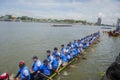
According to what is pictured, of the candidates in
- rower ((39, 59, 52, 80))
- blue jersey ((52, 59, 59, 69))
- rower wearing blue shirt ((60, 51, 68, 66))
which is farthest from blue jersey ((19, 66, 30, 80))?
rower wearing blue shirt ((60, 51, 68, 66))

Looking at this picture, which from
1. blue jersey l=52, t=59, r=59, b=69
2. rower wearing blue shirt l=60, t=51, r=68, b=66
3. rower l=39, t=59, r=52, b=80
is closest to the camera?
rower l=39, t=59, r=52, b=80

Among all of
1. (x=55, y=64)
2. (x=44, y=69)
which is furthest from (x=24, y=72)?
(x=55, y=64)

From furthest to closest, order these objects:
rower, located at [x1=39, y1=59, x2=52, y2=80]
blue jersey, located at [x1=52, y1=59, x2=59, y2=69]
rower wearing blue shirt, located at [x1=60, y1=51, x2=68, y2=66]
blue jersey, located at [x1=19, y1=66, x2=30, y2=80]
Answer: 1. rower wearing blue shirt, located at [x1=60, y1=51, x2=68, y2=66]
2. blue jersey, located at [x1=52, y1=59, x2=59, y2=69]
3. rower, located at [x1=39, y1=59, x2=52, y2=80]
4. blue jersey, located at [x1=19, y1=66, x2=30, y2=80]

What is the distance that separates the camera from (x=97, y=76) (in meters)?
13.0

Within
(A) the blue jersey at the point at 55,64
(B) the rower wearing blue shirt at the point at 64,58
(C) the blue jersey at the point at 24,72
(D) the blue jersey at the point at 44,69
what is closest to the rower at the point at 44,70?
(D) the blue jersey at the point at 44,69

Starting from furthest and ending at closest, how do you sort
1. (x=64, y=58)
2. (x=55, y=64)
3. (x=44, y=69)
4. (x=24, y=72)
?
(x=64, y=58) → (x=55, y=64) → (x=44, y=69) → (x=24, y=72)

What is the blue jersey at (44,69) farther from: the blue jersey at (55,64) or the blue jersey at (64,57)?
the blue jersey at (64,57)

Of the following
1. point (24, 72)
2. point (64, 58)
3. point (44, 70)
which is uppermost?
point (24, 72)

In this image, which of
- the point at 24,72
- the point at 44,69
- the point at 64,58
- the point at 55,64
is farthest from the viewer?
the point at 64,58

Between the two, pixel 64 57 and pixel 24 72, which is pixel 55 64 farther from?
pixel 24 72

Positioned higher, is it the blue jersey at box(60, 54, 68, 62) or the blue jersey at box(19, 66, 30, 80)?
the blue jersey at box(19, 66, 30, 80)

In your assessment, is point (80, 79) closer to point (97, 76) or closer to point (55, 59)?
point (97, 76)

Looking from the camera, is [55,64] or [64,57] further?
[64,57]

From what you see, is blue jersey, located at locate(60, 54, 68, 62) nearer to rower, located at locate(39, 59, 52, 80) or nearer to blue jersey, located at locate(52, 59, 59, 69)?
blue jersey, located at locate(52, 59, 59, 69)
